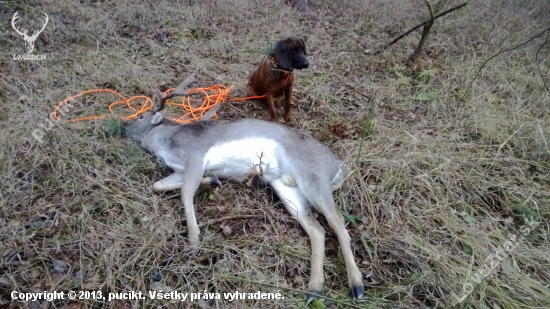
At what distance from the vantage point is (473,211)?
11.2 ft

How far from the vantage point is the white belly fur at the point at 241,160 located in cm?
359

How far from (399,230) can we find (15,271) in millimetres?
2949

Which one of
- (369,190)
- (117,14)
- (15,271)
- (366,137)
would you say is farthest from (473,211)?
(117,14)

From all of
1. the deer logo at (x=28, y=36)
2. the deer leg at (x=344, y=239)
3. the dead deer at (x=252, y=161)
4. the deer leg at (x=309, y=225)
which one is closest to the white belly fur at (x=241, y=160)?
the dead deer at (x=252, y=161)

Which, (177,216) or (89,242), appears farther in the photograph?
(177,216)

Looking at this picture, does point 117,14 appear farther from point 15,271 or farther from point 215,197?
point 15,271

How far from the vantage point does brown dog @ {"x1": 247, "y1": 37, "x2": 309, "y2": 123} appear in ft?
14.0

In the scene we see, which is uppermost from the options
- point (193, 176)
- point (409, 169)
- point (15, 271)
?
point (409, 169)

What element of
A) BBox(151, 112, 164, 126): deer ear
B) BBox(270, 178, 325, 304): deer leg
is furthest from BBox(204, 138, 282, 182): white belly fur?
BBox(151, 112, 164, 126): deer ear

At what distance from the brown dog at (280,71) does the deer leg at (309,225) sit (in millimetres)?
1343

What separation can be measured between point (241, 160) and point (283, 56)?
4.78ft

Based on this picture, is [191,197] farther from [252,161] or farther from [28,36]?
[28,36]

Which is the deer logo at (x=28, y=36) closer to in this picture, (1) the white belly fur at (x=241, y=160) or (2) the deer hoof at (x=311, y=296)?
(1) the white belly fur at (x=241, y=160)

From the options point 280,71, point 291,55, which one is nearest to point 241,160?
point 280,71
